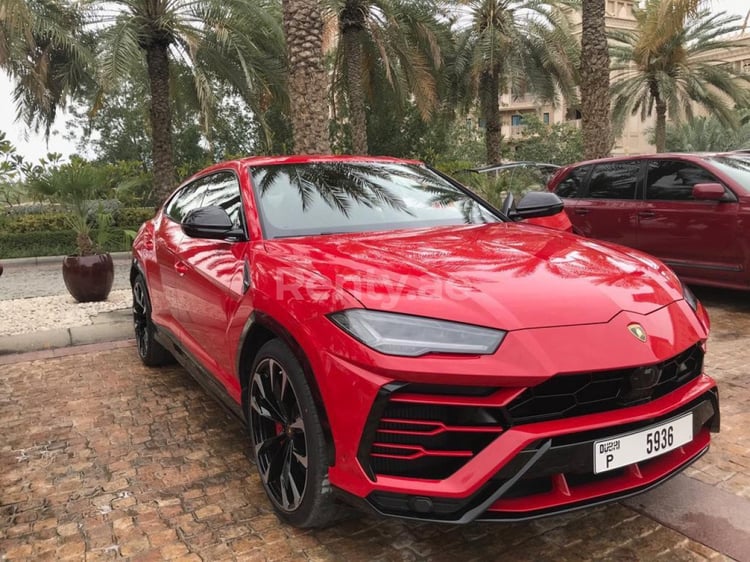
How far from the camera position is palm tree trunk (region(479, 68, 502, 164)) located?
Result: 21031 millimetres

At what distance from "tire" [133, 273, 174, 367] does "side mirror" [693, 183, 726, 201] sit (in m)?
5.12

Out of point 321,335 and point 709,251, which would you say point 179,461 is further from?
point 709,251

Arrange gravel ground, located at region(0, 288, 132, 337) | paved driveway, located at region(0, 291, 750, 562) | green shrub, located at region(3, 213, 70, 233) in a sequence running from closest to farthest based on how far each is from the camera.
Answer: paved driveway, located at region(0, 291, 750, 562)
gravel ground, located at region(0, 288, 132, 337)
green shrub, located at region(3, 213, 70, 233)

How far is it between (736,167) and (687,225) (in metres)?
0.74

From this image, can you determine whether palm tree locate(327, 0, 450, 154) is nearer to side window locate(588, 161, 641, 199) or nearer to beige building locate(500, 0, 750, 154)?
side window locate(588, 161, 641, 199)

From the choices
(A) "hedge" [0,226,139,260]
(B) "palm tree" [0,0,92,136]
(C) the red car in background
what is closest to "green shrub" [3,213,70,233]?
(A) "hedge" [0,226,139,260]

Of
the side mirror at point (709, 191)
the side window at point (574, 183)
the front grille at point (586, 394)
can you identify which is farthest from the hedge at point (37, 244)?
the front grille at point (586, 394)

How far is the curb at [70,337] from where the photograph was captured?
19.0 feet

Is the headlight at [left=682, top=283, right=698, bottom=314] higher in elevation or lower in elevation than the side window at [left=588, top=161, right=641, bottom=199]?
lower

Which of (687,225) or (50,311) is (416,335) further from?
(50,311)

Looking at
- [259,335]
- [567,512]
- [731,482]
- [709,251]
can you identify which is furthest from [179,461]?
[709,251]

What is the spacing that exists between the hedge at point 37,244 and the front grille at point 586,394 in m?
14.8

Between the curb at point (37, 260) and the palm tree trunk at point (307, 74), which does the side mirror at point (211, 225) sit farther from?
the curb at point (37, 260)

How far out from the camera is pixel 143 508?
284cm
